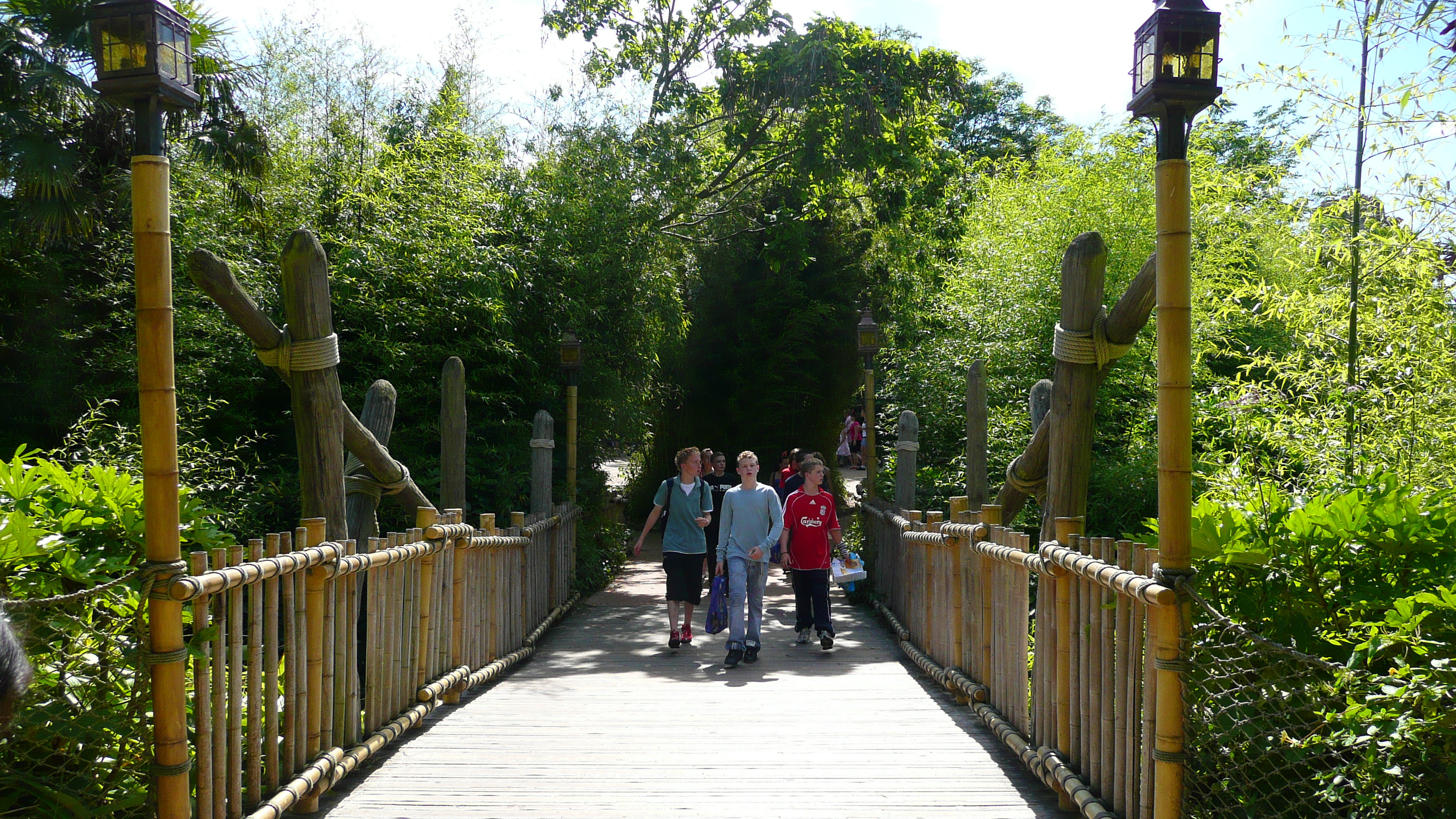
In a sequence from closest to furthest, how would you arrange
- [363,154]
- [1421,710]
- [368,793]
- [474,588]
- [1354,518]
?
[1421,710] → [1354,518] → [368,793] → [474,588] → [363,154]

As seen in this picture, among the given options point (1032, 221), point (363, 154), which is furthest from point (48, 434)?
point (1032, 221)

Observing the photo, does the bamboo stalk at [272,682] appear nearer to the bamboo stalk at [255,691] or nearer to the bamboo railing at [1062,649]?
the bamboo stalk at [255,691]

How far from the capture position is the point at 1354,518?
112 inches

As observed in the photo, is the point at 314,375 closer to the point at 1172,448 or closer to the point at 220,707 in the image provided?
the point at 220,707

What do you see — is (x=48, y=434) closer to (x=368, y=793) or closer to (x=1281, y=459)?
(x=368, y=793)

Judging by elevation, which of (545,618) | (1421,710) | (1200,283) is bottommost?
(545,618)

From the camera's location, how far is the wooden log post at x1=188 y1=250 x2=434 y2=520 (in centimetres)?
437

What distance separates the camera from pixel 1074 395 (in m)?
4.57

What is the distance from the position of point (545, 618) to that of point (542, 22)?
8517 mm

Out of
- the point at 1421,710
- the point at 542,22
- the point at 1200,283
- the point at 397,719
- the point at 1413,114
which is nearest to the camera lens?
the point at 1421,710

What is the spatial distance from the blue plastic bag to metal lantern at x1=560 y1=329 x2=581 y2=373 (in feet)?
11.3

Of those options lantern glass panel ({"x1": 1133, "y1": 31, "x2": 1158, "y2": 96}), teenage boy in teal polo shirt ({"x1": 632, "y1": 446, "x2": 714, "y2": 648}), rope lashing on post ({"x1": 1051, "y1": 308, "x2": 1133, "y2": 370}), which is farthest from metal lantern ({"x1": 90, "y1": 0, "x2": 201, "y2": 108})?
teenage boy in teal polo shirt ({"x1": 632, "y1": 446, "x2": 714, "y2": 648})

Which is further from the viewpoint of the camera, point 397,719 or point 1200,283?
point 1200,283

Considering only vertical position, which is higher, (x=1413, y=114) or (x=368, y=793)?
(x=1413, y=114)
